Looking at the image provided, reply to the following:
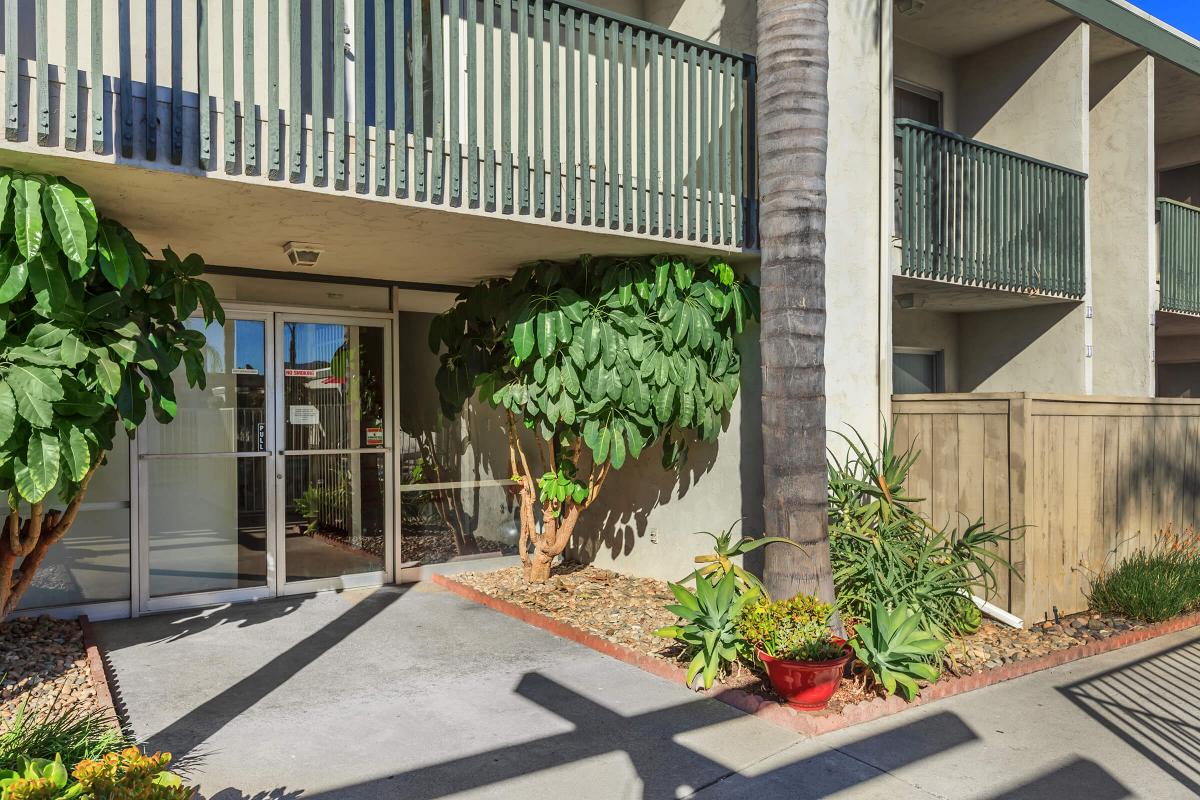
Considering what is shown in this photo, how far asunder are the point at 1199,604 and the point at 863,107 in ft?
17.1

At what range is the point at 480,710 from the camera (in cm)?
481

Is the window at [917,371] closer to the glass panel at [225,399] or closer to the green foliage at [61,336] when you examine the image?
the glass panel at [225,399]

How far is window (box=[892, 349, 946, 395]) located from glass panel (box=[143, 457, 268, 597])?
24.3 feet

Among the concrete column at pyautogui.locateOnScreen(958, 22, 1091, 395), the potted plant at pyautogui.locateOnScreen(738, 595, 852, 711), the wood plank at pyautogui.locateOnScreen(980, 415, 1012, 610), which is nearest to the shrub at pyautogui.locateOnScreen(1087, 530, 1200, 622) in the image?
the wood plank at pyautogui.locateOnScreen(980, 415, 1012, 610)

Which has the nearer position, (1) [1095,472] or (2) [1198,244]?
(1) [1095,472]

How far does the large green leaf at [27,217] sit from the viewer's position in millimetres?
3947

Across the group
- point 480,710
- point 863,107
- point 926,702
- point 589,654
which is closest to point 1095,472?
point 926,702

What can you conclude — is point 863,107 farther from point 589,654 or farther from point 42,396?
point 42,396

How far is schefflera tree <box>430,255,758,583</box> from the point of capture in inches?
256

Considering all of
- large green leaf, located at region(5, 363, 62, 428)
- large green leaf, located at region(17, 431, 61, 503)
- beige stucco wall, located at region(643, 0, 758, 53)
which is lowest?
large green leaf, located at region(17, 431, 61, 503)

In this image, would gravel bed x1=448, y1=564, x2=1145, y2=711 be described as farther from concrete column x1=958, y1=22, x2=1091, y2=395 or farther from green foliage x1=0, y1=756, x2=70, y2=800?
green foliage x1=0, y1=756, x2=70, y2=800

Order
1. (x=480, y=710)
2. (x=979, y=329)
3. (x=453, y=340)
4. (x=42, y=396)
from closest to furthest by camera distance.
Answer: (x=42, y=396) → (x=480, y=710) → (x=453, y=340) → (x=979, y=329)

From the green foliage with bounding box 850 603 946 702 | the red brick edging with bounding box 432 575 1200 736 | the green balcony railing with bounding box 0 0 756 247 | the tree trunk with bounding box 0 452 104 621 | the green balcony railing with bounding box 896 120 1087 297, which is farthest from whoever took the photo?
the green balcony railing with bounding box 896 120 1087 297

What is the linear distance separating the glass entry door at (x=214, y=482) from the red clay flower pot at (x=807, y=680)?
4798 millimetres
